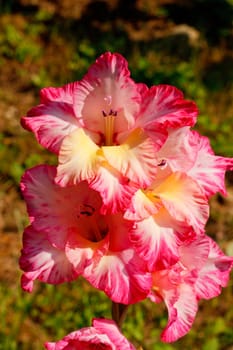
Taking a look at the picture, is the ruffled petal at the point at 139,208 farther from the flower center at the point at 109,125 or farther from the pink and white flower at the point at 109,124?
the flower center at the point at 109,125

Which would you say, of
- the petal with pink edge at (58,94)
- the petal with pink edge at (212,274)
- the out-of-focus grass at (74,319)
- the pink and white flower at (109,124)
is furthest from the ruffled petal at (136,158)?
the out-of-focus grass at (74,319)

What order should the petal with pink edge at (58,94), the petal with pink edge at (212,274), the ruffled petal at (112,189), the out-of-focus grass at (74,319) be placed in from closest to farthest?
the ruffled petal at (112,189) → the petal with pink edge at (58,94) → the petal with pink edge at (212,274) → the out-of-focus grass at (74,319)

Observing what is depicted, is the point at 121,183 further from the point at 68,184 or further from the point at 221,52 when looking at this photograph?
the point at 221,52

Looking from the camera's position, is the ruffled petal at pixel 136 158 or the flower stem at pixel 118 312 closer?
the ruffled petal at pixel 136 158

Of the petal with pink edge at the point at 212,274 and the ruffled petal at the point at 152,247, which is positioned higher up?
the ruffled petal at the point at 152,247

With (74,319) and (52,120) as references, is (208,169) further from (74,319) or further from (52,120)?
(74,319)

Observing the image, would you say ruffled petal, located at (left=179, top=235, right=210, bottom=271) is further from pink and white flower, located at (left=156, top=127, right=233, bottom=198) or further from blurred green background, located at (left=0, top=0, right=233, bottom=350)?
blurred green background, located at (left=0, top=0, right=233, bottom=350)

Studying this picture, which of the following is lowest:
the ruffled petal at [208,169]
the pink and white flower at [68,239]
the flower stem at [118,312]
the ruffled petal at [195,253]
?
the flower stem at [118,312]

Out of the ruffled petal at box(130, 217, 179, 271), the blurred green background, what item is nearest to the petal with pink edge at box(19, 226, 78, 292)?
the ruffled petal at box(130, 217, 179, 271)
